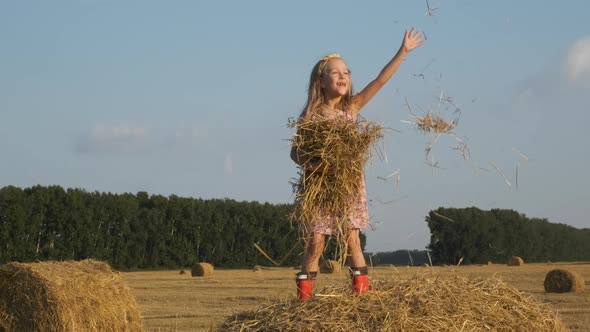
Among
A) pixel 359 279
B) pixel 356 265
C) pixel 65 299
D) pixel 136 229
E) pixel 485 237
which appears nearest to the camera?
pixel 359 279

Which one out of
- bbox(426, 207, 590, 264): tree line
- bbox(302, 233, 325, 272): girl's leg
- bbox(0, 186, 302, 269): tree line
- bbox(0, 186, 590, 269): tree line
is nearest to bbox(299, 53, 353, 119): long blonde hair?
bbox(302, 233, 325, 272): girl's leg

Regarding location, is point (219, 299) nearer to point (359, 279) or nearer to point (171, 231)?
point (359, 279)

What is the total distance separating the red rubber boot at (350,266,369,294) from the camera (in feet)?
18.7

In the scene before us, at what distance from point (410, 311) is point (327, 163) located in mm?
1192

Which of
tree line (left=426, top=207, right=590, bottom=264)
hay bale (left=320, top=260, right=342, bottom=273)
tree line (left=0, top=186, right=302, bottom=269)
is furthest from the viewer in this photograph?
tree line (left=426, top=207, right=590, bottom=264)

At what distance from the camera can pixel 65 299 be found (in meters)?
10.1

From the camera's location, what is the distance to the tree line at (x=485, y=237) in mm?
37125

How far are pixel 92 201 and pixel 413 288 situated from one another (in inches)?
1257

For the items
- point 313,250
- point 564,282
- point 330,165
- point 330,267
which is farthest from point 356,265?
point 330,267

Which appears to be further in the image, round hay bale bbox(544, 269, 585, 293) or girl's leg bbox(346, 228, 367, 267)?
round hay bale bbox(544, 269, 585, 293)

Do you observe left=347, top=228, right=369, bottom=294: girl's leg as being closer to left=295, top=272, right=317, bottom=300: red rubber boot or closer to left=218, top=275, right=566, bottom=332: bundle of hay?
left=218, top=275, right=566, bottom=332: bundle of hay

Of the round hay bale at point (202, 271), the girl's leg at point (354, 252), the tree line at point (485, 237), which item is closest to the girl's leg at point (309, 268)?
the girl's leg at point (354, 252)

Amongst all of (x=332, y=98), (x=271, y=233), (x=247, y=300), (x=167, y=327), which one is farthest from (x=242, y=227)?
(x=332, y=98)

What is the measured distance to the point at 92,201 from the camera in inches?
1421
